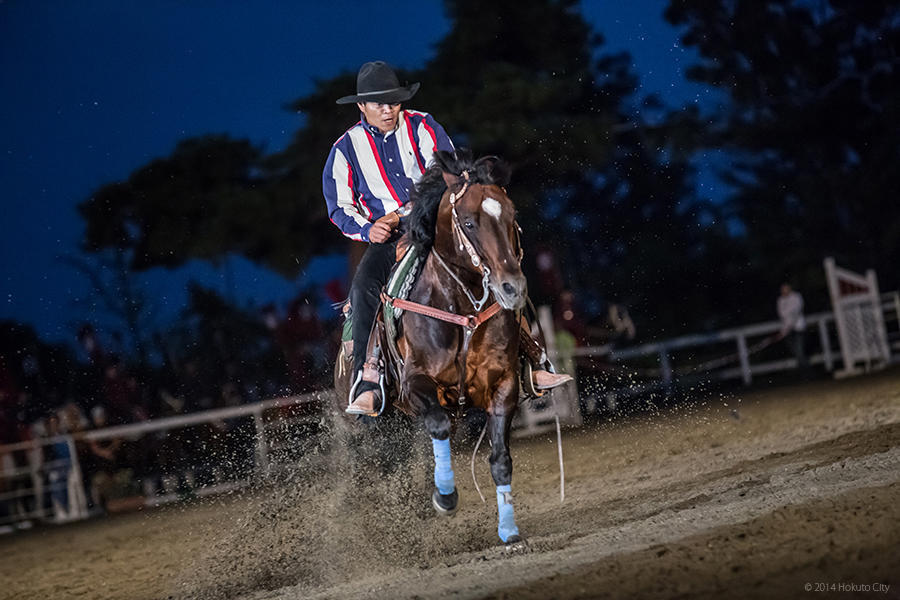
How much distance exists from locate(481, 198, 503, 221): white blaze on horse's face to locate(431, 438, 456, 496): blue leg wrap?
4.08ft

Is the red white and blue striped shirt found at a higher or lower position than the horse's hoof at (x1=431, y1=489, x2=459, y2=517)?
higher

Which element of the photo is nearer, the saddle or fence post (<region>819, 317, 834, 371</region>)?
the saddle

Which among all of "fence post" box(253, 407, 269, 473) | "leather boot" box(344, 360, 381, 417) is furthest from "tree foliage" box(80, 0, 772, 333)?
"leather boot" box(344, 360, 381, 417)

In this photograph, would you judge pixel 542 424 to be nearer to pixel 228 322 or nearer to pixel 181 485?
pixel 181 485

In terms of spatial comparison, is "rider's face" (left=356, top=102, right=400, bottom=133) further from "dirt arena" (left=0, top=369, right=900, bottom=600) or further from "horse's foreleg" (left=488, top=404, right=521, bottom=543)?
"dirt arena" (left=0, top=369, right=900, bottom=600)

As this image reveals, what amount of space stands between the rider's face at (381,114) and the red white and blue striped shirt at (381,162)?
0.18ft

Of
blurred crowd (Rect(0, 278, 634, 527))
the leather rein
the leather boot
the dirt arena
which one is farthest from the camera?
blurred crowd (Rect(0, 278, 634, 527))

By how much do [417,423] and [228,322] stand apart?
1161cm

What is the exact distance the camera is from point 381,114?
227 inches

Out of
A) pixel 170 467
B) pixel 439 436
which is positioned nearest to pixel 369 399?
pixel 439 436

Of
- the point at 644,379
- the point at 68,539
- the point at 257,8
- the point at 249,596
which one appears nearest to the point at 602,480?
the point at 249,596

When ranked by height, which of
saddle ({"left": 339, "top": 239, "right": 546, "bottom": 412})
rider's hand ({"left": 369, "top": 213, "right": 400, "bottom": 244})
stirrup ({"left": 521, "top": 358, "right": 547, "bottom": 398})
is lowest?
stirrup ({"left": 521, "top": 358, "right": 547, "bottom": 398})

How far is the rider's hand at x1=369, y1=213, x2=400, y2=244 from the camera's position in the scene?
18.6 feet

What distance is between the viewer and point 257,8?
220 ft
